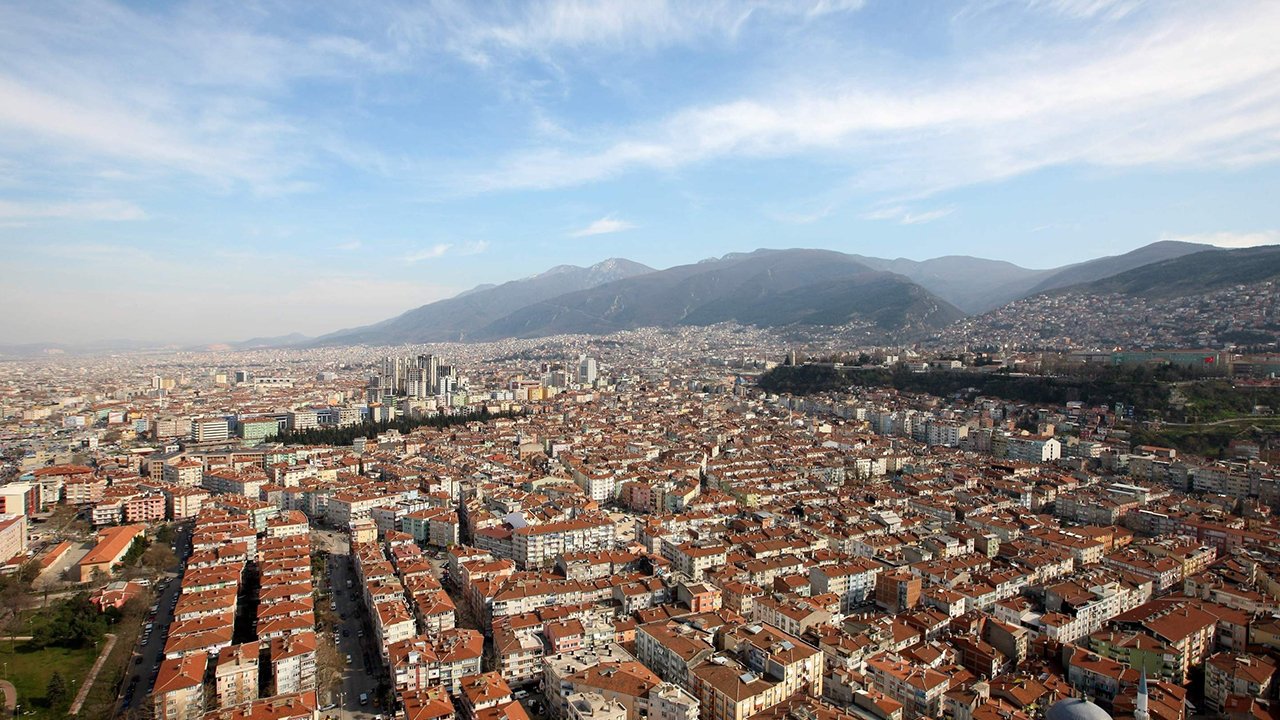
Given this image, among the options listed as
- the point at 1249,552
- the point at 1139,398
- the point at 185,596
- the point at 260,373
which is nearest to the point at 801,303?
the point at 260,373

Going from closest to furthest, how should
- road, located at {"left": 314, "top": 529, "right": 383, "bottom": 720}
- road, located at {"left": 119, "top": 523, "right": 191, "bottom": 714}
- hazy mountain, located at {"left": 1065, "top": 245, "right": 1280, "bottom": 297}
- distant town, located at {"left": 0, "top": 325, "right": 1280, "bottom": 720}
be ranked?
distant town, located at {"left": 0, "top": 325, "right": 1280, "bottom": 720} → road, located at {"left": 314, "top": 529, "right": 383, "bottom": 720} → road, located at {"left": 119, "top": 523, "right": 191, "bottom": 714} → hazy mountain, located at {"left": 1065, "top": 245, "right": 1280, "bottom": 297}

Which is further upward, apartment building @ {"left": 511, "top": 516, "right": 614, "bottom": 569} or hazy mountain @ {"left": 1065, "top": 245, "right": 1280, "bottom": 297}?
hazy mountain @ {"left": 1065, "top": 245, "right": 1280, "bottom": 297}

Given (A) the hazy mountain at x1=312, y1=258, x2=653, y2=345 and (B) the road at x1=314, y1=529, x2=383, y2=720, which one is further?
(A) the hazy mountain at x1=312, y1=258, x2=653, y2=345

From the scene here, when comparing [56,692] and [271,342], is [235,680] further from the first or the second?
[271,342]

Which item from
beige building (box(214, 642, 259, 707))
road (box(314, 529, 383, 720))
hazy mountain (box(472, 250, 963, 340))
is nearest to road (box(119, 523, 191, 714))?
beige building (box(214, 642, 259, 707))

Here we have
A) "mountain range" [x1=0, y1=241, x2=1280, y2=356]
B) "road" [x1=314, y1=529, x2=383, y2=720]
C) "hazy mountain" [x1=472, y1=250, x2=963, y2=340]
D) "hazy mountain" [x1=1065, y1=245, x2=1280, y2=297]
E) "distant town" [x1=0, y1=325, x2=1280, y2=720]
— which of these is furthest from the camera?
"hazy mountain" [x1=472, y1=250, x2=963, y2=340]

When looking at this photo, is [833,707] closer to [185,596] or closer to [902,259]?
[185,596]

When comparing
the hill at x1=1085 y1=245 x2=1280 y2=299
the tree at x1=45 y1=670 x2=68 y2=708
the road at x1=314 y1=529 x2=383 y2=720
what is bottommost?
the road at x1=314 y1=529 x2=383 y2=720

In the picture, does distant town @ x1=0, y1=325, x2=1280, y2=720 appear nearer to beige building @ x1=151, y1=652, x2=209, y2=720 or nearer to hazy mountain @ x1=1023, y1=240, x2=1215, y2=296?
beige building @ x1=151, y1=652, x2=209, y2=720
